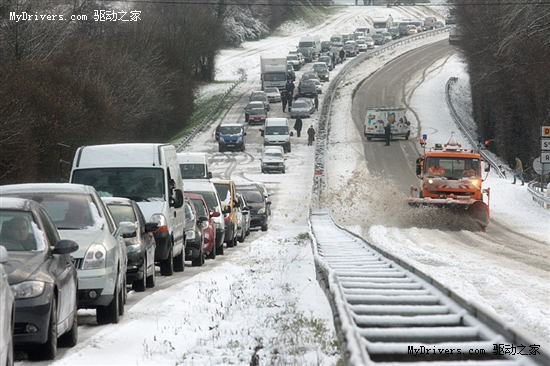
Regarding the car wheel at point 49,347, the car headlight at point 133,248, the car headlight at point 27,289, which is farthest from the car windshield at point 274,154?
the car headlight at point 27,289

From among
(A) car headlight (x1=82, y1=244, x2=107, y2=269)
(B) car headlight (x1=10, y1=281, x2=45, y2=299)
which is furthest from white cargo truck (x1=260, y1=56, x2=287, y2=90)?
(B) car headlight (x1=10, y1=281, x2=45, y2=299)

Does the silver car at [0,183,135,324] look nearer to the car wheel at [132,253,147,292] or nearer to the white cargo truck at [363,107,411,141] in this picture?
the car wheel at [132,253,147,292]

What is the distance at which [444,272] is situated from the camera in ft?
57.0

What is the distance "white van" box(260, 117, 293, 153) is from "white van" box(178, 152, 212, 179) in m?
27.7

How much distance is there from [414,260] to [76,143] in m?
28.0

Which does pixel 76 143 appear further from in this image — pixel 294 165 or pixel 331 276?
pixel 331 276

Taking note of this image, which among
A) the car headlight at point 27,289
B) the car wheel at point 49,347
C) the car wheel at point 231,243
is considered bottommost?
the car wheel at point 231,243

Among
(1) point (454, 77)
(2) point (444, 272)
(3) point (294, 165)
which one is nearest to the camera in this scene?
(2) point (444, 272)

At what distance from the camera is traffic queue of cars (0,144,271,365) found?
28.4 feet

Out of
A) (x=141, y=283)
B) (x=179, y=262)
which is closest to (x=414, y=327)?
(x=141, y=283)

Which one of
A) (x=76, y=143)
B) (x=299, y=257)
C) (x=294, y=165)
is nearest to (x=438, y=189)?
(x=299, y=257)

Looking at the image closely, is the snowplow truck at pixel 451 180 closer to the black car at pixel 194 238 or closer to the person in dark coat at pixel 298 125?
the black car at pixel 194 238

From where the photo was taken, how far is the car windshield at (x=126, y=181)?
1820 cm

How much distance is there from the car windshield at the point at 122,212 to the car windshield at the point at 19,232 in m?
6.04
